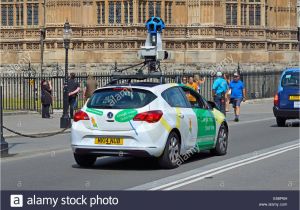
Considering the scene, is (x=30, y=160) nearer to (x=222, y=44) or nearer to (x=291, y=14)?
(x=222, y=44)

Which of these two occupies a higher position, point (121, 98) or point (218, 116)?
point (121, 98)

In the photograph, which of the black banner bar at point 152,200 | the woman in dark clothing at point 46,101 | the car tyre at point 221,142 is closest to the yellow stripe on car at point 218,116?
the car tyre at point 221,142

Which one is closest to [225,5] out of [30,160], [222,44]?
[222,44]

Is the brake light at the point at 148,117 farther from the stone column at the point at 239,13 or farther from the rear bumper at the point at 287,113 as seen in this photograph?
the stone column at the point at 239,13

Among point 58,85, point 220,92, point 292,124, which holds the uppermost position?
point 58,85

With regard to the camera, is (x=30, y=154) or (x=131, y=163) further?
(x=30, y=154)

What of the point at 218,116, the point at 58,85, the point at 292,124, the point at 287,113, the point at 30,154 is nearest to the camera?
the point at 218,116

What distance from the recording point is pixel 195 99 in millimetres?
17734

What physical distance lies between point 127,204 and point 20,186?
265 centimetres

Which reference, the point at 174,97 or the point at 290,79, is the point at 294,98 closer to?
the point at 290,79

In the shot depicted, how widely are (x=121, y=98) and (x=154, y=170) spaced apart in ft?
4.78

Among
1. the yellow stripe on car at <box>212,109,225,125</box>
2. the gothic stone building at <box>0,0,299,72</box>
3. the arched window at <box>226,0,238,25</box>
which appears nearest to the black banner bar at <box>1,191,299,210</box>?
the yellow stripe on car at <box>212,109,225,125</box>

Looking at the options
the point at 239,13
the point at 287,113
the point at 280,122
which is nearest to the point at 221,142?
the point at 287,113

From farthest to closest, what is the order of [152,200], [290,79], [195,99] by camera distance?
[290,79] < [195,99] < [152,200]
